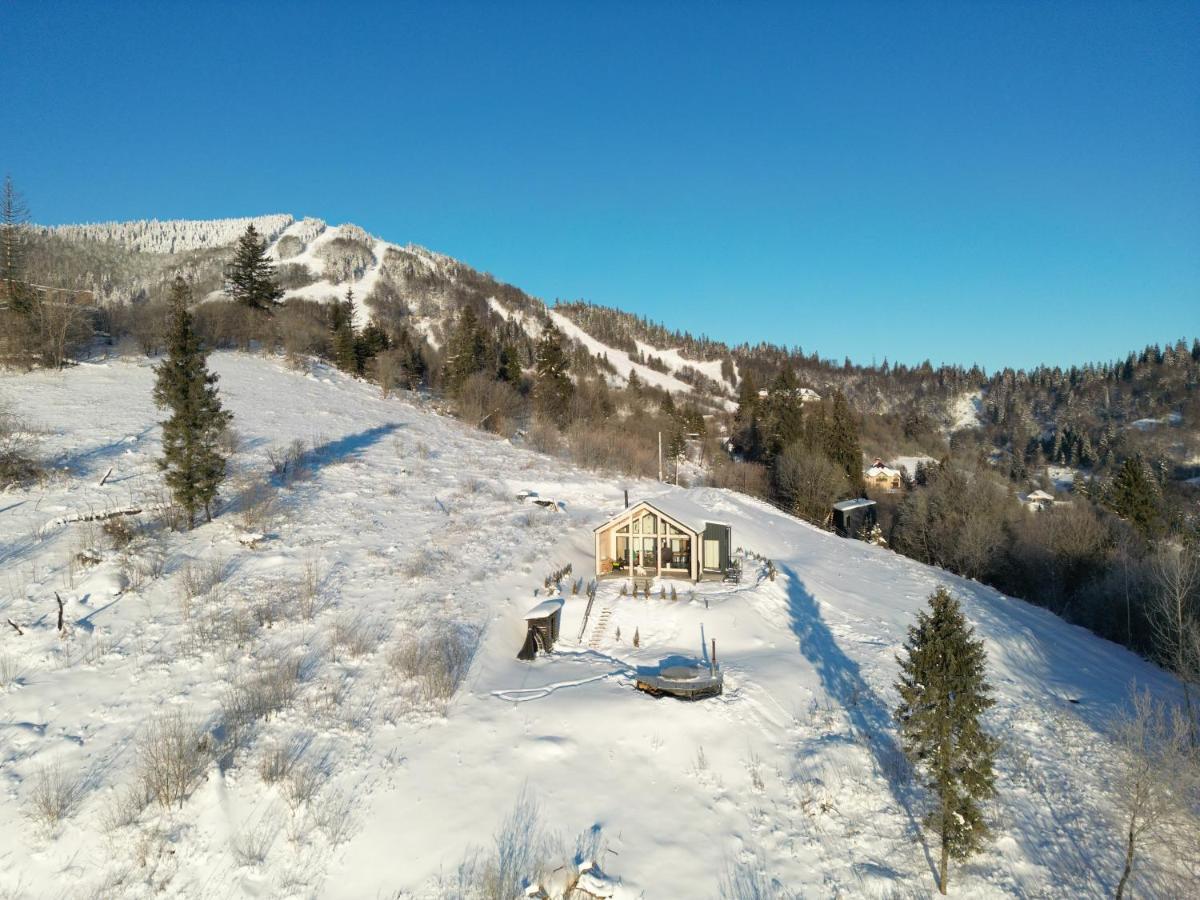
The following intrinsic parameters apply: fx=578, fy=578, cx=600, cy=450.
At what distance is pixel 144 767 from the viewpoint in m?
10.7

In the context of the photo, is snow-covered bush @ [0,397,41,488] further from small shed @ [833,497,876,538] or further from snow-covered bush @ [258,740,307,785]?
small shed @ [833,497,876,538]

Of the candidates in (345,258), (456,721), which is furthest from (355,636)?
(345,258)

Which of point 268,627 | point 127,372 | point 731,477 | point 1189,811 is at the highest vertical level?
point 127,372

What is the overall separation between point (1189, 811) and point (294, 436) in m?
38.6

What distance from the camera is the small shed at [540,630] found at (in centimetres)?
1806

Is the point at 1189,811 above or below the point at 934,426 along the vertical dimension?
below

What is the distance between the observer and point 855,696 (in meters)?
16.7

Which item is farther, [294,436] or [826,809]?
[294,436]

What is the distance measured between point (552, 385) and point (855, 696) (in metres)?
45.2

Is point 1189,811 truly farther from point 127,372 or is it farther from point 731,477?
point 127,372

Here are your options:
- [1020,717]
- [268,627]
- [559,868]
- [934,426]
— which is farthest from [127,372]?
[934,426]

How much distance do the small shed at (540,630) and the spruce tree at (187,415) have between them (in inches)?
477

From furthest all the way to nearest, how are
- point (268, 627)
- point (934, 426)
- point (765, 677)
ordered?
point (934, 426), point (765, 677), point (268, 627)

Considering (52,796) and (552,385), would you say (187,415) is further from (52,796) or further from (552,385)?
(552,385)
